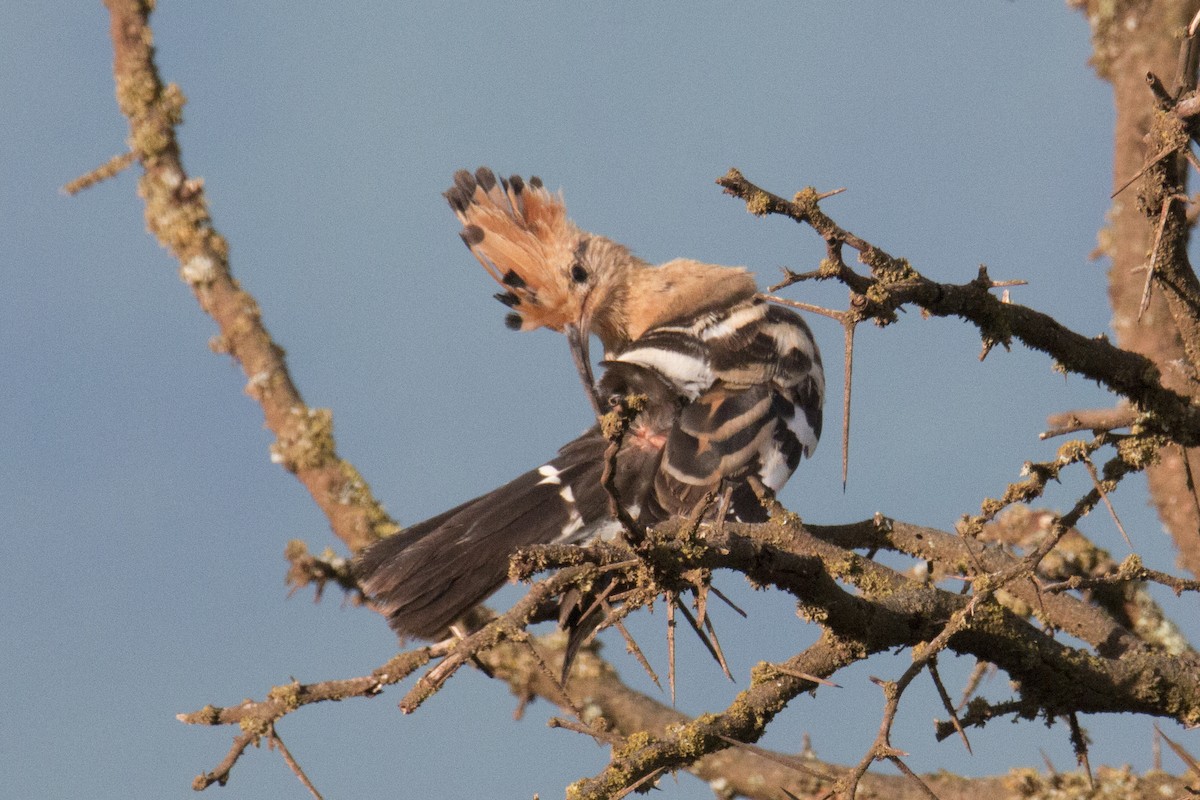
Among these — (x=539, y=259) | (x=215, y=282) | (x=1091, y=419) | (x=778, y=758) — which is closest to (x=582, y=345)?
(x=539, y=259)

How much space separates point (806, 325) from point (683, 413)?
1.02 m

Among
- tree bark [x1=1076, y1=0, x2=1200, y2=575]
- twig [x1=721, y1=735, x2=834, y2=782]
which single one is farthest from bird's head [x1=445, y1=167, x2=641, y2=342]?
twig [x1=721, y1=735, x2=834, y2=782]

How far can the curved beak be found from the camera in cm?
401

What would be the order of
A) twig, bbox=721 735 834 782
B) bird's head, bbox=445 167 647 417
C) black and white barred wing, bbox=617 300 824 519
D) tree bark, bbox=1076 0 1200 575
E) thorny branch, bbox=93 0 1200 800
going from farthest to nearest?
bird's head, bbox=445 167 647 417
tree bark, bbox=1076 0 1200 575
black and white barred wing, bbox=617 300 824 519
thorny branch, bbox=93 0 1200 800
twig, bbox=721 735 834 782

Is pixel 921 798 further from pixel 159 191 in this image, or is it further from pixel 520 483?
pixel 159 191

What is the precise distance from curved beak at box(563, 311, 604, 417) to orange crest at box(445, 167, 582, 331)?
0.11 feet

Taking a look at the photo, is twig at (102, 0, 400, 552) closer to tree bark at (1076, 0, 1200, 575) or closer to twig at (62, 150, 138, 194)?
twig at (62, 150, 138, 194)

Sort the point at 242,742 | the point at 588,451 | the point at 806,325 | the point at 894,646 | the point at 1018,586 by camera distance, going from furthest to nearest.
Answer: the point at 806,325 → the point at 588,451 → the point at 1018,586 → the point at 242,742 → the point at 894,646

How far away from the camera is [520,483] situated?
3266mm

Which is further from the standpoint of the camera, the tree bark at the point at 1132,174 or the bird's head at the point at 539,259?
the bird's head at the point at 539,259

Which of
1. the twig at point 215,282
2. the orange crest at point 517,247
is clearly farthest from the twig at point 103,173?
the orange crest at point 517,247

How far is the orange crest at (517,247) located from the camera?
14.2ft

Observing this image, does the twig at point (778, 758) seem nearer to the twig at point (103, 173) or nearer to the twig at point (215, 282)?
the twig at point (215, 282)

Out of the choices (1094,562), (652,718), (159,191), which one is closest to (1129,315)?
(1094,562)
